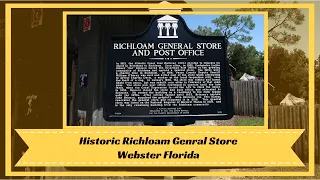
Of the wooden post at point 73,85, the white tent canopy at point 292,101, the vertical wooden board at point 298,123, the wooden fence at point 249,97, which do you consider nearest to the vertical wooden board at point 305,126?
the vertical wooden board at point 298,123

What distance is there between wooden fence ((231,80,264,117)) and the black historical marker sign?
8.05m

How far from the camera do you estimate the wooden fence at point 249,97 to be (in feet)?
46.9

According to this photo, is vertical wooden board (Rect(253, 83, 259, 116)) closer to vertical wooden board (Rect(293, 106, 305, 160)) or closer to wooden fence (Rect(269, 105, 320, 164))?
wooden fence (Rect(269, 105, 320, 164))

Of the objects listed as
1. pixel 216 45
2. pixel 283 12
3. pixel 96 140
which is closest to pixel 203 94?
pixel 216 45

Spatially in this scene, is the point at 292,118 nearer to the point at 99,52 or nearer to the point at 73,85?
the point at 99,52

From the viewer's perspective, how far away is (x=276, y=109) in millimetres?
12211

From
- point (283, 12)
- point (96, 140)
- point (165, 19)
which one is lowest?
point (96, 140)

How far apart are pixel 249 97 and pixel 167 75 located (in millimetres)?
8624

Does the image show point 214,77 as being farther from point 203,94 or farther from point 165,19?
point 165,19

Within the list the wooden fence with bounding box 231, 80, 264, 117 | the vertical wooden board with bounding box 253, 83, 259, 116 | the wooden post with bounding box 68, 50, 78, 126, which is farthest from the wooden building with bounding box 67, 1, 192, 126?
the vertical wooden board with bounding box 253, 83, 259, 116

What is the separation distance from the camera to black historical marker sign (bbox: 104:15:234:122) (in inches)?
248

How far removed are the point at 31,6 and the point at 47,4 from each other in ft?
1.14

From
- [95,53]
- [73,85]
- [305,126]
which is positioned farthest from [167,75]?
[305,126]

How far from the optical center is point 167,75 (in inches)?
249
